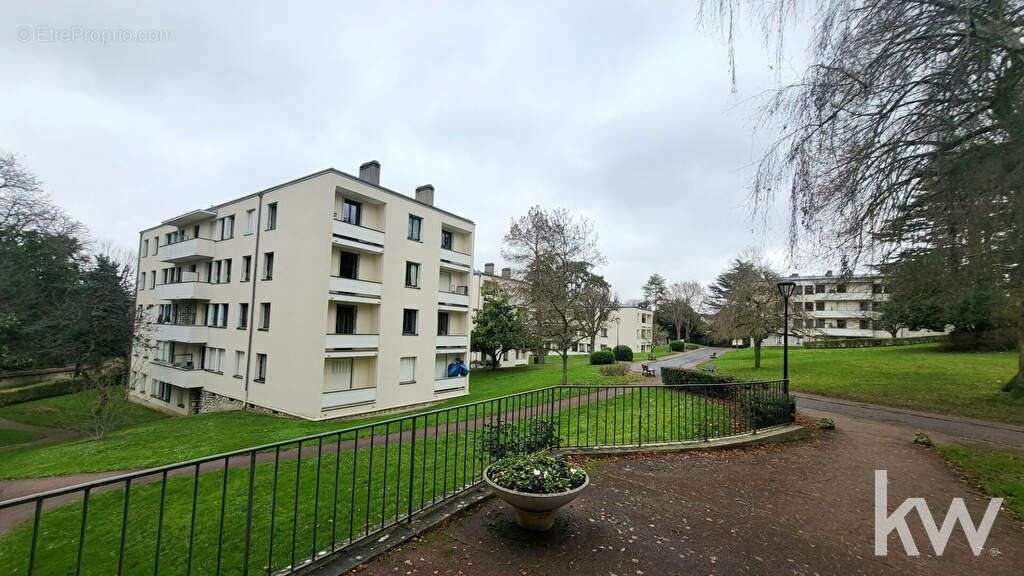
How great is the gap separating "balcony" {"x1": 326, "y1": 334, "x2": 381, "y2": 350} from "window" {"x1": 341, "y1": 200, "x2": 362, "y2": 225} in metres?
5.38

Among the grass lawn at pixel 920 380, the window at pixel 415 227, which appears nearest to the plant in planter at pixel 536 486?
the grass lawn at pixel 920 380

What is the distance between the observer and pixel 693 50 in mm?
4309

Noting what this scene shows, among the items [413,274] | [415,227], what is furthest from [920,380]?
[415,227]

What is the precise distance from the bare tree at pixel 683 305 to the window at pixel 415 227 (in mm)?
51283

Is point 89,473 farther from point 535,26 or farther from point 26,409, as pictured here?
point 26,409

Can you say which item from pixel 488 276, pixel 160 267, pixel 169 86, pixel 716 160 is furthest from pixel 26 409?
pixel 716 160

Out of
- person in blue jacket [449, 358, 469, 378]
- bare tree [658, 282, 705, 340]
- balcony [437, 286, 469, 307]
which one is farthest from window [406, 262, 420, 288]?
bare tree [658, 282, 705, 340]

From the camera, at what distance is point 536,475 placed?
172 inches

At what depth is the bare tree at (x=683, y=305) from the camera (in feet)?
205

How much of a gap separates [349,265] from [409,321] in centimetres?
421

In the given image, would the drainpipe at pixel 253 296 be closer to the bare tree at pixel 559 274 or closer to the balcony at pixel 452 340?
the balcony at pixel 452 340

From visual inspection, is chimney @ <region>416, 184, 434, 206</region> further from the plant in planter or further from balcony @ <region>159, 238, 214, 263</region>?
the plant in planter

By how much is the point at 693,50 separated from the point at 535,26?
2.67 m

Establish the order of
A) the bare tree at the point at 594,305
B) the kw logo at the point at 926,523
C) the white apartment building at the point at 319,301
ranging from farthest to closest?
the bare tree at the point at 594,305 < the white apartment building at the point at 319,301 < the kw logo at the point at 926,523
